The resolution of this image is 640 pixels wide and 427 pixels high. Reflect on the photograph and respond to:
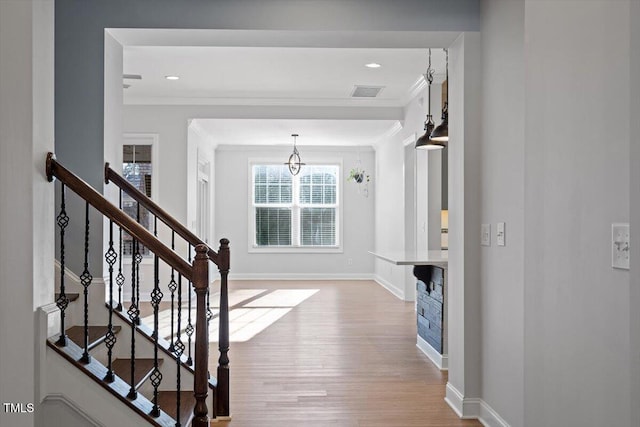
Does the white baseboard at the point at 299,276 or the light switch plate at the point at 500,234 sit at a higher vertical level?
the light switch plate at the point at 500,234

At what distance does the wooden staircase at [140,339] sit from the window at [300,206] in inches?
323

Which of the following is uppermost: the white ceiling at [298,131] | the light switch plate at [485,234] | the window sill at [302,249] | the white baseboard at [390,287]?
the white ceiling at [298,131]

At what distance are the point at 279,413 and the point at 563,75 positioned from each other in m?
2.73

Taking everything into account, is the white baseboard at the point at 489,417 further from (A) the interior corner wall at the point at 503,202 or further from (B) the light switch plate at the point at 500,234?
(B) the light switch plate at the point at 500,234

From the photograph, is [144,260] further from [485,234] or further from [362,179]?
[485,234]

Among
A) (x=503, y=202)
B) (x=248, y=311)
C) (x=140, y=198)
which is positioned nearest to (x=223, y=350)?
(x=140, y=198)

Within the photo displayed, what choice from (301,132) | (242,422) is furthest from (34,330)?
(301,132)

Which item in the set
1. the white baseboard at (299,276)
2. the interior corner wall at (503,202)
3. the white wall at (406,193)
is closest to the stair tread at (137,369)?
the interior corner wall at (503,202)

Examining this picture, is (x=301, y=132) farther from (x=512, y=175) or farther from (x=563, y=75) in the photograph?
(x=563, y=75)

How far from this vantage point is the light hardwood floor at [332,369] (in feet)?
12.4

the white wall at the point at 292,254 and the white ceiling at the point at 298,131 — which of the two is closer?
the white ceiling at the point at 298,131

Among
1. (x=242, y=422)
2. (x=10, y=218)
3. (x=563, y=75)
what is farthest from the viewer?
(x=242, y=422)

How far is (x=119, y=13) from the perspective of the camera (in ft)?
12.3

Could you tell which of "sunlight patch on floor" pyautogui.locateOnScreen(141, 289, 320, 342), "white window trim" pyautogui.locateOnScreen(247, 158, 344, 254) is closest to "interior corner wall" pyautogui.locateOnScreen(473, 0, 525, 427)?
"sunlight patch on floor" pyautogui.locateOnScreen(141, 289, 320, 342)
